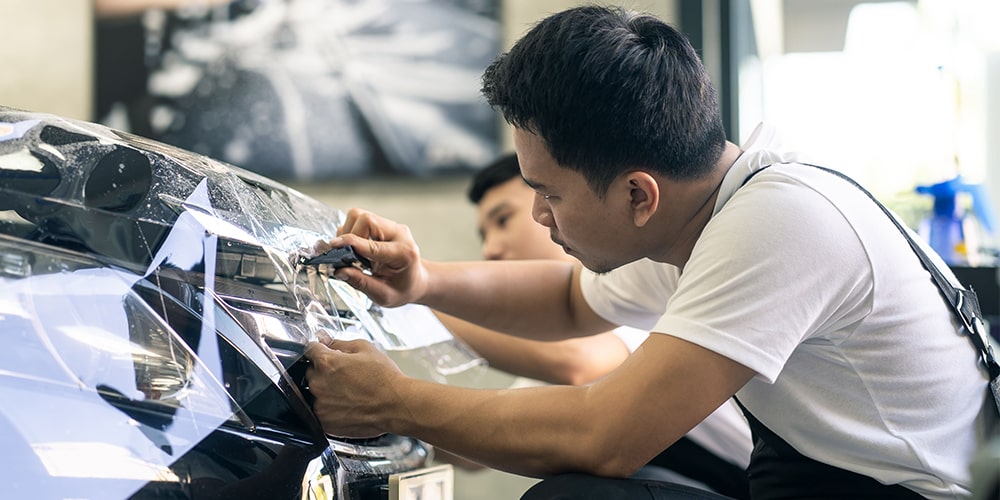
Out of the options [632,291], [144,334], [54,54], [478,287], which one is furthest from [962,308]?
[54,54]

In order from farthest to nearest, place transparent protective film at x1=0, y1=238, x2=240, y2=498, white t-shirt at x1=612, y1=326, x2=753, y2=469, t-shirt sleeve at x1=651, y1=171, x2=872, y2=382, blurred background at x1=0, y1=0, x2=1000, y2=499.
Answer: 1. blurred background at x1=0, y1=0, x2=1000, y2=499
2. white t-shirt at x1=612, y1=326, x2=753, y2=469
3. t-shirt sleeve at x1=651, y1=171, x2=872, y2=382
4. transparent protective film at x1=0, y1=238, x2=240, y2=498

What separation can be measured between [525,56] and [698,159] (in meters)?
0.20

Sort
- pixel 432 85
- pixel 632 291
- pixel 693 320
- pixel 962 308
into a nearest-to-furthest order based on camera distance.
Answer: pixel 693 320, pixel 962 308, pixel 632 291, pixel 432 85

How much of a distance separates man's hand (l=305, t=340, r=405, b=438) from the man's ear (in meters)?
0.28

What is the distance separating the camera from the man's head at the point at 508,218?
1833 millimetres

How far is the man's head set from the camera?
6.01ft

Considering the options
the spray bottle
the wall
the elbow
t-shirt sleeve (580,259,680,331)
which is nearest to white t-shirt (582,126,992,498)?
the elbow

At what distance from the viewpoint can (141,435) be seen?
73cm

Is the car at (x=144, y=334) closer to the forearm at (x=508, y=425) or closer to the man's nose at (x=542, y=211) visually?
the forearm at (x=508, y=425)

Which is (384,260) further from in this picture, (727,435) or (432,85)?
(432,85)

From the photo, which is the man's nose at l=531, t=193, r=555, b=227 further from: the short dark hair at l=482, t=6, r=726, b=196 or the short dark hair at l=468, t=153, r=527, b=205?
the short dark hair at l=468, t=153, r=527, b=205

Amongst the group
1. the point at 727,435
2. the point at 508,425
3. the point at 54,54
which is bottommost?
the point at 727,435

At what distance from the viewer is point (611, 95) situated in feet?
3.03

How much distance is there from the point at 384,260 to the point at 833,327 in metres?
0.51
